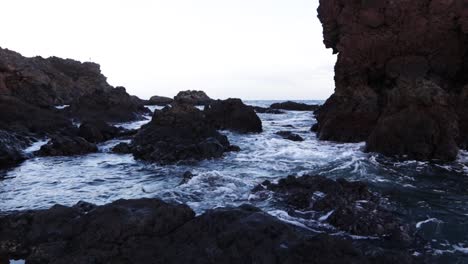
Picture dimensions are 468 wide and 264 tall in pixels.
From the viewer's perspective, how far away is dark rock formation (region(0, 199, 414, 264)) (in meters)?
6.59

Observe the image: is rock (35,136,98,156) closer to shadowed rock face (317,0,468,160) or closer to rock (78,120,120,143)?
rock (78,120,120,143)

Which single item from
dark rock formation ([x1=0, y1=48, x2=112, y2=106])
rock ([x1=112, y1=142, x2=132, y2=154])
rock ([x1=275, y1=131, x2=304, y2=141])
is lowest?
rock ([x1=275, y1=131, x2=304, y2=141])

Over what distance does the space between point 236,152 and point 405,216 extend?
12.0m

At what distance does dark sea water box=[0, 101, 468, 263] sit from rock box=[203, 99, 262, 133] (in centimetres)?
1073

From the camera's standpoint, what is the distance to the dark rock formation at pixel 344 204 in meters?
8.18

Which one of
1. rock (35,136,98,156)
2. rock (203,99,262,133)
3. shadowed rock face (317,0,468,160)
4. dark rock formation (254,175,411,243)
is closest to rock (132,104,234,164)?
rock (35,136,98,156)

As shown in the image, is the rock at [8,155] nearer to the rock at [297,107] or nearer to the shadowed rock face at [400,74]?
the shadowed rock face at [400,74]

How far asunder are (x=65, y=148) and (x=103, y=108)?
21.0m

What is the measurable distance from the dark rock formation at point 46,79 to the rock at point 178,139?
2225 centimetres

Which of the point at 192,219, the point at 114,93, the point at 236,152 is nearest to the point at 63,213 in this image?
the point at 192,219

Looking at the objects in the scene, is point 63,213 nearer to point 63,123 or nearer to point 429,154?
point 429,154

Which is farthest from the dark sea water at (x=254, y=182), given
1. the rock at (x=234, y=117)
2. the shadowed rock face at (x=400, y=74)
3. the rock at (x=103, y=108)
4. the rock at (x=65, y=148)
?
the rock at (x=103, y=108)

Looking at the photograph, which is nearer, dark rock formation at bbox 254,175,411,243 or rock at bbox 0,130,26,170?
dark rock formation at bbox 254,175,411,243

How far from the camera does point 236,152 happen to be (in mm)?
20703
